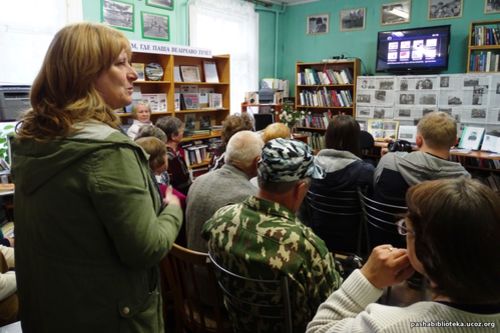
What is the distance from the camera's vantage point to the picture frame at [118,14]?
4.70 meters

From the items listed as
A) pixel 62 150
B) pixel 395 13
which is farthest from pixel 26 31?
pixel 395 13

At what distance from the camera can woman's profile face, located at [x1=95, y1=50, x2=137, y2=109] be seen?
1.01 meters

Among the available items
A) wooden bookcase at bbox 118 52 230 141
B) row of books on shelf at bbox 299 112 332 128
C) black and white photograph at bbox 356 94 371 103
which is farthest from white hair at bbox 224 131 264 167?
row of books on shelf at bbox 299 112 332 128

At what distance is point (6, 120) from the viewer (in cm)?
331

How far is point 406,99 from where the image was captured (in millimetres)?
5613

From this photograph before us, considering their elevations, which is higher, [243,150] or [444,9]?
[444,9]

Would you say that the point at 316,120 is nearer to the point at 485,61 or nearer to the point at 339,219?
the point at 485,61

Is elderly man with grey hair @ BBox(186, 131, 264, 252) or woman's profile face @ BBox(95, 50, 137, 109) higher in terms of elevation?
woman's profile face @ BBox(95, 50, 137, 109)

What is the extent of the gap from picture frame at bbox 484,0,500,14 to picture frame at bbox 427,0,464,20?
1.00 feet

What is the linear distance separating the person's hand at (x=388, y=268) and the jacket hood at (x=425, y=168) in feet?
4.84

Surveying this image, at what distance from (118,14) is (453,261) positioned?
5.07m

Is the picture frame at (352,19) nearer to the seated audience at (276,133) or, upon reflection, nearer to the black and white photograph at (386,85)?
the black and white photograph at (386,85)

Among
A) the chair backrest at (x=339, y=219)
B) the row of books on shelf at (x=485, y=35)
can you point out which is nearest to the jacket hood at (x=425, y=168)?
the chair backrest at (x=339, y=219)

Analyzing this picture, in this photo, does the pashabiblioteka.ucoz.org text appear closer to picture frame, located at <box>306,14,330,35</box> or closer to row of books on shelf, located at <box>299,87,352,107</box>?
row of books on shelf, located at <box>299,87,352,107</box>
